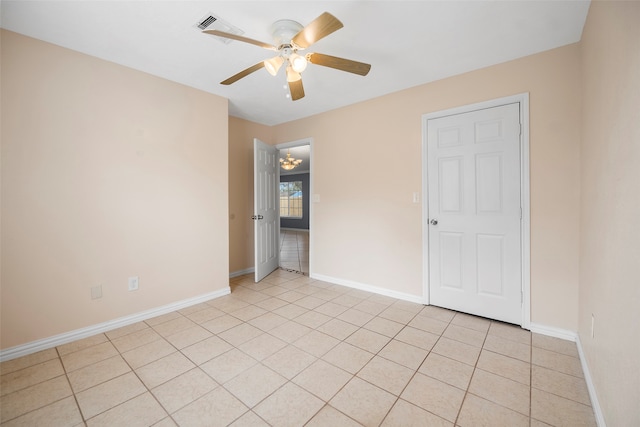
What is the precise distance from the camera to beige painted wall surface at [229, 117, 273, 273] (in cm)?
414

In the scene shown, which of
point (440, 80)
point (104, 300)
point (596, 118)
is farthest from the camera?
point (440, 80)

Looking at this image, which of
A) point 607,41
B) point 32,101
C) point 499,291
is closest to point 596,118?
point 607,41

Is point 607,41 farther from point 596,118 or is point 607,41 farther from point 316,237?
point 316,237

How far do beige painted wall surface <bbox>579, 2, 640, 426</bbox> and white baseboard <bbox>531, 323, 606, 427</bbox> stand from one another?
0.06 metres

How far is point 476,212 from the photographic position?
2.66 metres

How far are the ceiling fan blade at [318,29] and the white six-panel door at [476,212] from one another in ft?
5.93

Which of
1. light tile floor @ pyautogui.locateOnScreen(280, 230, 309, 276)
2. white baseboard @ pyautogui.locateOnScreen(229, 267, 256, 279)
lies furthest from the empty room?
light tile floor @ pyautogui.locateOnScreen(280, 230, 309, 276)

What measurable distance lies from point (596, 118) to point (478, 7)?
1064mm

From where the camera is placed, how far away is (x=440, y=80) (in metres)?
2.83

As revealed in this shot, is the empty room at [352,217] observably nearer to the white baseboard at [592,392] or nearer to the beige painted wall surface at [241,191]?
the white baseboard at [592,392]

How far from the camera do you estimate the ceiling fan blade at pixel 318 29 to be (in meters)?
1.44

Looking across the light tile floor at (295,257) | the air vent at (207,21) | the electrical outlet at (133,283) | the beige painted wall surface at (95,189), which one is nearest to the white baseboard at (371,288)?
the light tile floor at (295,257)

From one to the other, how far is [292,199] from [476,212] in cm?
914

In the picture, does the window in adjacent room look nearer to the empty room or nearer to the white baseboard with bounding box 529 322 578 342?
the empty room
